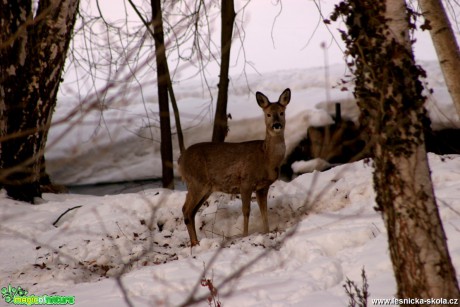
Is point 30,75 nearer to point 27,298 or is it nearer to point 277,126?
point 277,126

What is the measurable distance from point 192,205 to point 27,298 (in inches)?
111

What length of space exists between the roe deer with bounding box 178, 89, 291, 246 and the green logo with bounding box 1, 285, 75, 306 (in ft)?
8.06

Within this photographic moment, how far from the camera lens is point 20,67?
8.97 m

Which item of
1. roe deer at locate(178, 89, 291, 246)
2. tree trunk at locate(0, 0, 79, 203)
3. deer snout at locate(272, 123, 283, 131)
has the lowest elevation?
roe deer at locate(178, 89, 291, 246)

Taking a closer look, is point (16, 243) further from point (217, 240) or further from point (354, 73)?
point (354, 73)

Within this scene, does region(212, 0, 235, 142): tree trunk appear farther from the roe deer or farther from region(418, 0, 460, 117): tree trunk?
region(418, 0, 460, 117): tree trunk

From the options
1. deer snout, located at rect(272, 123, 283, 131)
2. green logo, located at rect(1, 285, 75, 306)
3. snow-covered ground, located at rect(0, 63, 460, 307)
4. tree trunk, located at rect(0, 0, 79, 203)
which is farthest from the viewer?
tree trunk, located at rect(0, 0, 79, 203)

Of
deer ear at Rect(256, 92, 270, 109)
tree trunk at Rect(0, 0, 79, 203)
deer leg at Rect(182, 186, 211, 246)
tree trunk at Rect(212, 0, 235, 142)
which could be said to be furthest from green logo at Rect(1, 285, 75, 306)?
tree trunk at Rect(212, 0, 235, 142)

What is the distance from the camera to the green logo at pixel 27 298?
538 centimetres

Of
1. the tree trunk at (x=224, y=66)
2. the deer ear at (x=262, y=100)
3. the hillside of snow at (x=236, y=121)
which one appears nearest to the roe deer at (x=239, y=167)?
the deer ear at (x=262, y=100)

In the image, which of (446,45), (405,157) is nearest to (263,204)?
(446,45)

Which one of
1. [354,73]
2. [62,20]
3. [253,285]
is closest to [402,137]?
[354,73]

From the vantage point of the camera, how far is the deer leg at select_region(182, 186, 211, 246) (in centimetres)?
793

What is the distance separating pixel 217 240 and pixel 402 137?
4.45 metres
